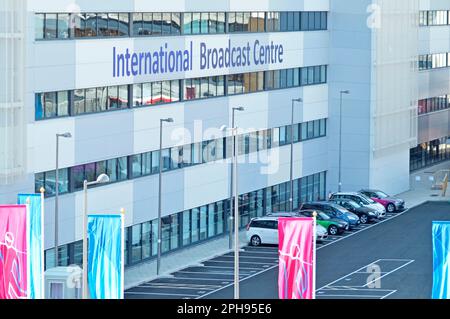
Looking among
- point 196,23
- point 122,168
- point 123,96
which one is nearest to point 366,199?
point 196,23

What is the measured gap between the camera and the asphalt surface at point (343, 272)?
5519 cm

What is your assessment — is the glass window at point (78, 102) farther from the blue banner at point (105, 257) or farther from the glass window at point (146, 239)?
the blue banner at point (105, 257)

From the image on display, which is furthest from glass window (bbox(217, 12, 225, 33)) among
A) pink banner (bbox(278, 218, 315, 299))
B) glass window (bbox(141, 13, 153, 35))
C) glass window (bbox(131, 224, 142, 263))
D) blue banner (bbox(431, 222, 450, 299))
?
→ blue banner (bbox(431, 222, 450, 299))

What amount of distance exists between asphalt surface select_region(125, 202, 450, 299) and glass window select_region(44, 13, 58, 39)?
11275mm

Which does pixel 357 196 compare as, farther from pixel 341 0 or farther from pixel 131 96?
pixel 131 96

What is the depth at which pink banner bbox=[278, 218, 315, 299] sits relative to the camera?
37688 mm

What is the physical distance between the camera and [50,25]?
184 ft

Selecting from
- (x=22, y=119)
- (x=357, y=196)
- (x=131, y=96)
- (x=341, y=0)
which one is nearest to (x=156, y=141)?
(x=131, y=96)

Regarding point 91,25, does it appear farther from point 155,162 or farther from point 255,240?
point 255,240

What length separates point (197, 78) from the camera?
69500 mm

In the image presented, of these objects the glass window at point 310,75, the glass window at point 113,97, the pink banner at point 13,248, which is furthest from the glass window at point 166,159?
the pink banner at point 13,248

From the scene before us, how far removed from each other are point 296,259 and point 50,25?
22.1 meters

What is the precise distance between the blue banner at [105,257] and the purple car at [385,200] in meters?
43.1

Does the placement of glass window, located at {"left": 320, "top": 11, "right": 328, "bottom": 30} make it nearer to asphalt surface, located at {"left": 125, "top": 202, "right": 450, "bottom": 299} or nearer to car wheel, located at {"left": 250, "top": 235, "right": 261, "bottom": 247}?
asphalt surface, located at {"left": 125, "top": 202, "right": 450, "bottom": 299}
